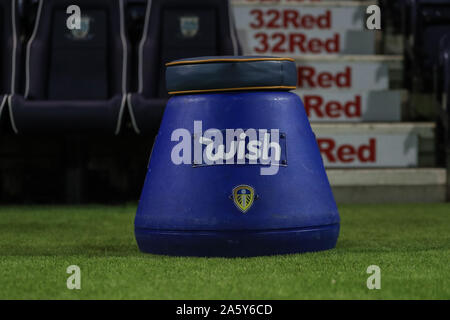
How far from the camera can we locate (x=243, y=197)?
8.76 feet

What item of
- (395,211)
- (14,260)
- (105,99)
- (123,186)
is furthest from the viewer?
(123,186)

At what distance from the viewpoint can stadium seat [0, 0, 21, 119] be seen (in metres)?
5.12

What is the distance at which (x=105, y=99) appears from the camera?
16.7 ft

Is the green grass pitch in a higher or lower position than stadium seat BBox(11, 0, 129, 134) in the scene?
lower

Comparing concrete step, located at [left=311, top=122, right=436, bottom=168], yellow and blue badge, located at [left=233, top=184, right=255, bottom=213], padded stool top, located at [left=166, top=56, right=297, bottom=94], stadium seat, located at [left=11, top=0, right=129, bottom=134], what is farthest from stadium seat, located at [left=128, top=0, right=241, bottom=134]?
yellow and blue badge, located at [left=233, top=184, right=255, bottom=213]

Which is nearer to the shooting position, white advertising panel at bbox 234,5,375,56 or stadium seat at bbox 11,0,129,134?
stadium seat at bbox 11,0,129,134

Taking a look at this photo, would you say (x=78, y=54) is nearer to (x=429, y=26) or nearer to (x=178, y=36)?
(x=178, y=36)

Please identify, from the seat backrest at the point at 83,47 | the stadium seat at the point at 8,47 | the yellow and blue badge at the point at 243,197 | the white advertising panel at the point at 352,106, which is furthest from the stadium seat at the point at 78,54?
the yellow and blue badge at the point at 243,197

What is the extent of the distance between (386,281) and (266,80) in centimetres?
86

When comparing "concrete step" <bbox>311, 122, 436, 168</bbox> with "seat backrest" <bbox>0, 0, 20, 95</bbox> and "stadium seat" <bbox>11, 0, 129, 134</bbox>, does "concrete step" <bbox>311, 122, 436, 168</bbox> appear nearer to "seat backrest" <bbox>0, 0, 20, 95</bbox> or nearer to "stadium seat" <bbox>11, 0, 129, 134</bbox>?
Result: "stadium seat" <bbox>11, 0, 129, 134</bbox>

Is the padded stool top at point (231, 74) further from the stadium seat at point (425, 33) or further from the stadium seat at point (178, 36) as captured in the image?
the stadium seat at point (425, 33)

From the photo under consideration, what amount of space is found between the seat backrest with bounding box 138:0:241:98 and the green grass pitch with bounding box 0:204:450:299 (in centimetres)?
150
